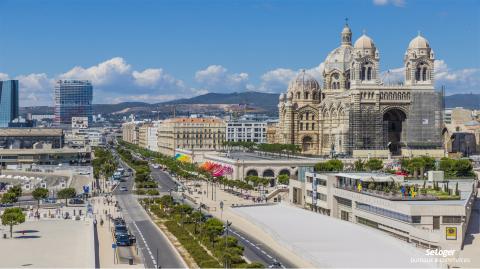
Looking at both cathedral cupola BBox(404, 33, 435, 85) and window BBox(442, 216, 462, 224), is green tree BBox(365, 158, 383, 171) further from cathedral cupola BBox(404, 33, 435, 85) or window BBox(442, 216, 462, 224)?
window BBox(442, 216, 462, 224)

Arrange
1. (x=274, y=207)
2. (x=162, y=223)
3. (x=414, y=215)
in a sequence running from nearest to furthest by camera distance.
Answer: (x=414, y=215)
(x=162, y=223)
(x=274, y=207)

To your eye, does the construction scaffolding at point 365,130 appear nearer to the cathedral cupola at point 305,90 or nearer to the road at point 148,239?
the cathedral cupola at point 305,90

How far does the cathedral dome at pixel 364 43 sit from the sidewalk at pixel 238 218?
38464mm

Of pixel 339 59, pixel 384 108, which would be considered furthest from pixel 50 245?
pixel 339 59

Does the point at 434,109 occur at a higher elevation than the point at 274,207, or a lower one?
higher

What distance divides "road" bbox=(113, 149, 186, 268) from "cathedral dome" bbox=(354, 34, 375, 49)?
194 ft

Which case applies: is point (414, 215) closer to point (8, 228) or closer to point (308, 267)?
point (308, 267)

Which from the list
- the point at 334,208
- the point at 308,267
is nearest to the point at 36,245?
the point at 308,267

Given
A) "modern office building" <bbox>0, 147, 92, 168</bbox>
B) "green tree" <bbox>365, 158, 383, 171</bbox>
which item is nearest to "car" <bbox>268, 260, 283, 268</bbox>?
"green tree" <bbox>365, 158, 383, 171</bbox>

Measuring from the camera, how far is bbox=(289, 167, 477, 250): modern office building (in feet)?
182

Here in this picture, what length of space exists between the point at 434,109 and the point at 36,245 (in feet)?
279

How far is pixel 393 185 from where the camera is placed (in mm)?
66812

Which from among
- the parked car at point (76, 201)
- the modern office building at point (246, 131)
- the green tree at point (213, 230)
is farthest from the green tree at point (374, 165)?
the modern office building at point (246, 131)

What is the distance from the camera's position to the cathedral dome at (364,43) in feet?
449
